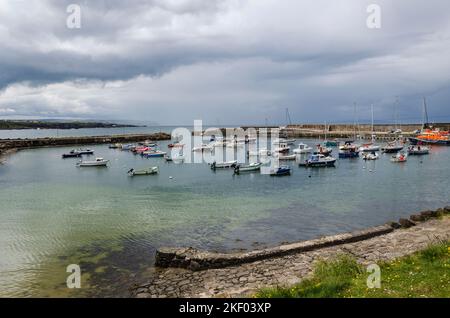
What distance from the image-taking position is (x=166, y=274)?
52.0 ft

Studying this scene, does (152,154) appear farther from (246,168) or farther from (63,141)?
(63,141)

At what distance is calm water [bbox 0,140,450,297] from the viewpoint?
57.6 ft

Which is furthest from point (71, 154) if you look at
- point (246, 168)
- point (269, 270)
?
point (269, 270)

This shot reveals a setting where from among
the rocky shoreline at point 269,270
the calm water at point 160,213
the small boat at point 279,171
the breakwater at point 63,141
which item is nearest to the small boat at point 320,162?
the calm water at point 160,213

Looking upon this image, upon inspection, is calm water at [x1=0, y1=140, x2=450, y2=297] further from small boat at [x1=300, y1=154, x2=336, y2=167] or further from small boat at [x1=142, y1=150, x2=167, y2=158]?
small boat at [x1=142, y1=150, x2=167, y2=158]

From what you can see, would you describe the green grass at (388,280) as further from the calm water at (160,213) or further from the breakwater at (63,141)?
the breakwater at (63,141)

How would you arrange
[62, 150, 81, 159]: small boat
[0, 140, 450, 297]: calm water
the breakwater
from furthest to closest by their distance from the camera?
1. the breakwater
2. [62, 150, 81, 159]: small boat
3. [0, 140, 450, 297]: calm water

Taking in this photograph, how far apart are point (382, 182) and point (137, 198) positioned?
1103 inches

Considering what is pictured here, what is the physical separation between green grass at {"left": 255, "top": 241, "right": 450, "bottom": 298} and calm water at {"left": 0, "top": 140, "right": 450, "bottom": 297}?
7.38 meters

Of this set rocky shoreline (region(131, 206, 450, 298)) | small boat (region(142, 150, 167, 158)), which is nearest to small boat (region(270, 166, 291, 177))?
rocky shoreline (region(131, 206, 450, 298))

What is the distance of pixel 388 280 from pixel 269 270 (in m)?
5.07

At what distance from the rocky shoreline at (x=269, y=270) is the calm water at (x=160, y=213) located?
1.84 metres

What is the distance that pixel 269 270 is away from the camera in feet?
49.5

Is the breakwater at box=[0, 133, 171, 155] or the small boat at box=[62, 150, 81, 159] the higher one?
the breakwater at box=[0, 133, 171, 155]
